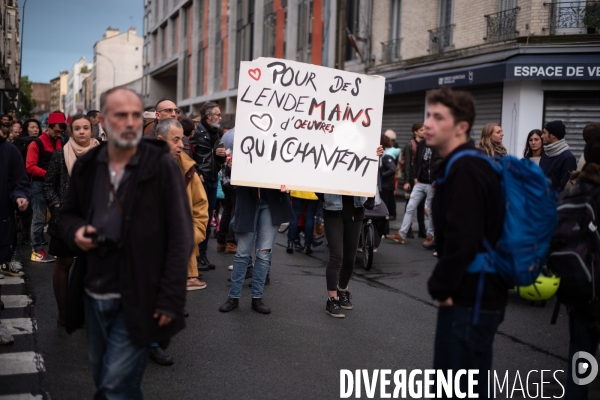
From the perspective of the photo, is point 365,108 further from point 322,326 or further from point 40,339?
point 40,339

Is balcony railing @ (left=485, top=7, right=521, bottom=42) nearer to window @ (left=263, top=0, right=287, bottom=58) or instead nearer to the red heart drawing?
the red heart drawing

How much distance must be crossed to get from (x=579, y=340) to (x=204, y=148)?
224 inches

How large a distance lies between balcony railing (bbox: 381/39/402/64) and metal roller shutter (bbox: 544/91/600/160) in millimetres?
6282

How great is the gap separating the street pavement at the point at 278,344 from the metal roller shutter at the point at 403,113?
13050 millimetres

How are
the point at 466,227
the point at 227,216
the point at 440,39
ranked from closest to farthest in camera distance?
the point at 466,227, the point at 227,216, the point at 440,39

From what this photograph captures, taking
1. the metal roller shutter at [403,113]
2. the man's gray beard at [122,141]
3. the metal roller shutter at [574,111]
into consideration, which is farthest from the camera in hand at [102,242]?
the metal roller shutter at [403,113]

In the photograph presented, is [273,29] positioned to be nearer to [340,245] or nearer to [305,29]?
[305,29]

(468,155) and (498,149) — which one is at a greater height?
(498,149)

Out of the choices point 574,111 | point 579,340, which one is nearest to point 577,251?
point 579,340

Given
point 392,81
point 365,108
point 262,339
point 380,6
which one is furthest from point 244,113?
point 380,6

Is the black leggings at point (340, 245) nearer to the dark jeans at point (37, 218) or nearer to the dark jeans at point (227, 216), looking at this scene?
the dark jeans at point (227, 216)

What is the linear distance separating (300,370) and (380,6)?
18.9 meters

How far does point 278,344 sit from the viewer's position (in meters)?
5.61

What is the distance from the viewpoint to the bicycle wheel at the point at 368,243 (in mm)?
9148
